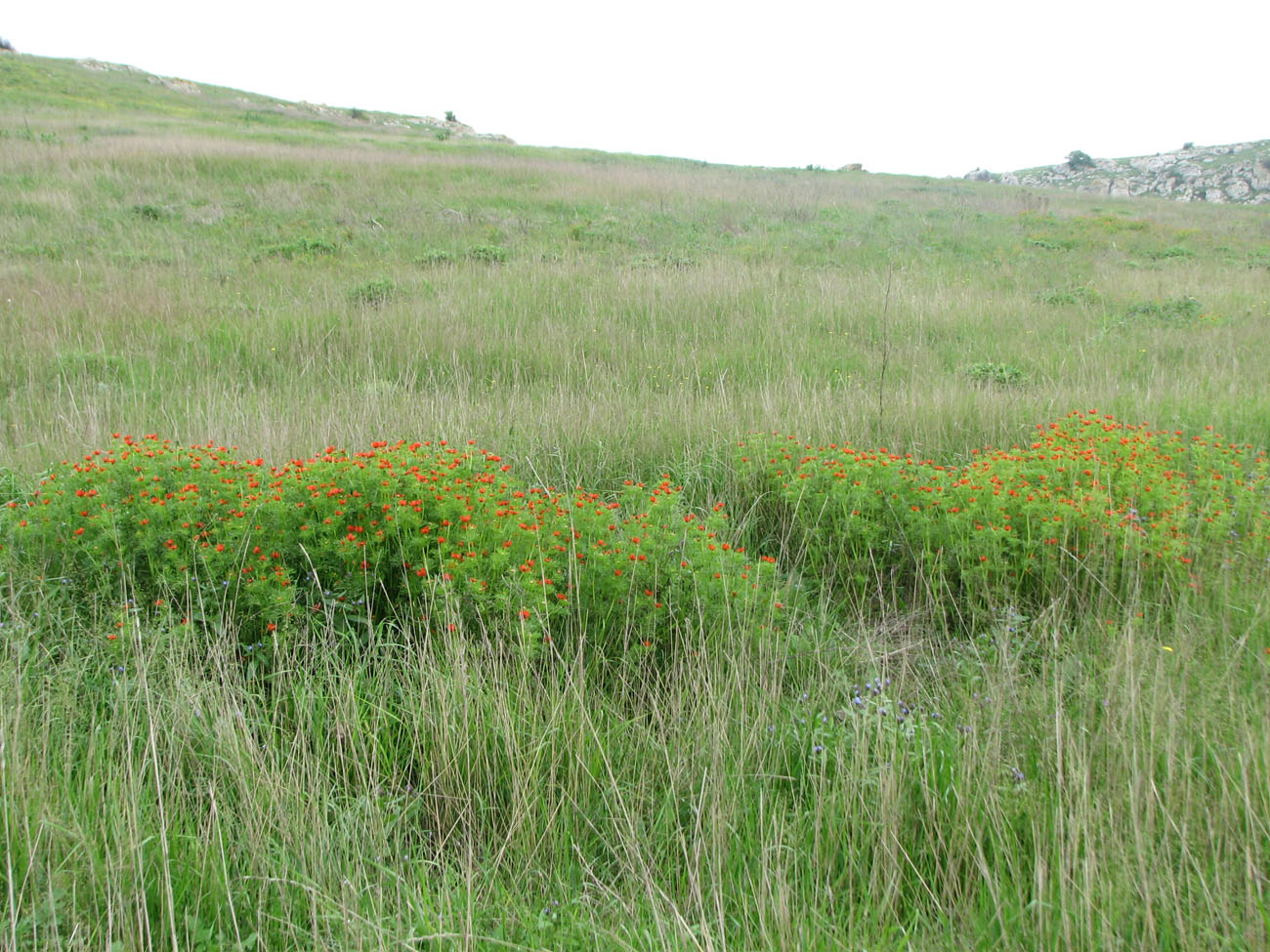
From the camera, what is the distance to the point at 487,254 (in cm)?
1105

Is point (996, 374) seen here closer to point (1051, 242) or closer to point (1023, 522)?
point (1023, 522)

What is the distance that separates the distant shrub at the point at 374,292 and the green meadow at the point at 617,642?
1.02 metres

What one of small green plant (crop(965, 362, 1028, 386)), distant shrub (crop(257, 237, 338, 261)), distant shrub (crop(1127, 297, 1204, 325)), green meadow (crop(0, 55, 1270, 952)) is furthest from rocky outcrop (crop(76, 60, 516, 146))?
green meadow (crop(0, 55, 1270, 952))

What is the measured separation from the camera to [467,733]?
7.72 feet

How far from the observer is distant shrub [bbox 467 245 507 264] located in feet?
35.8

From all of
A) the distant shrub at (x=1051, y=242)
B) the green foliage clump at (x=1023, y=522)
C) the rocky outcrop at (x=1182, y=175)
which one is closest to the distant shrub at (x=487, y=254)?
the green foliage clump at (x=1023, y=522)

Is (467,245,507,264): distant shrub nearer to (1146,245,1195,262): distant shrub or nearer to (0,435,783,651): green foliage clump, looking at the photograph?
(0,435,783,651): green foliage clump

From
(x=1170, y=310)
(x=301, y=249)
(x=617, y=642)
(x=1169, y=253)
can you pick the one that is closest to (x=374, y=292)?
(x=301, y=249)

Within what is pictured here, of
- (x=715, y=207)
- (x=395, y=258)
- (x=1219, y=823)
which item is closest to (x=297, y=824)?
(x=1219, y=823)

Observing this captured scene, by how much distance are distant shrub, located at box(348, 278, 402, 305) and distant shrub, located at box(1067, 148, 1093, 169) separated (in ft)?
227

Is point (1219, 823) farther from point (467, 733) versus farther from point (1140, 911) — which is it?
point (467, 733)

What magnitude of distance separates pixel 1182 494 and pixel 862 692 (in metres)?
2.01

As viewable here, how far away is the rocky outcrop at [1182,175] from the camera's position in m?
47.5

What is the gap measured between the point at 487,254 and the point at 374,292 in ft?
8.91
